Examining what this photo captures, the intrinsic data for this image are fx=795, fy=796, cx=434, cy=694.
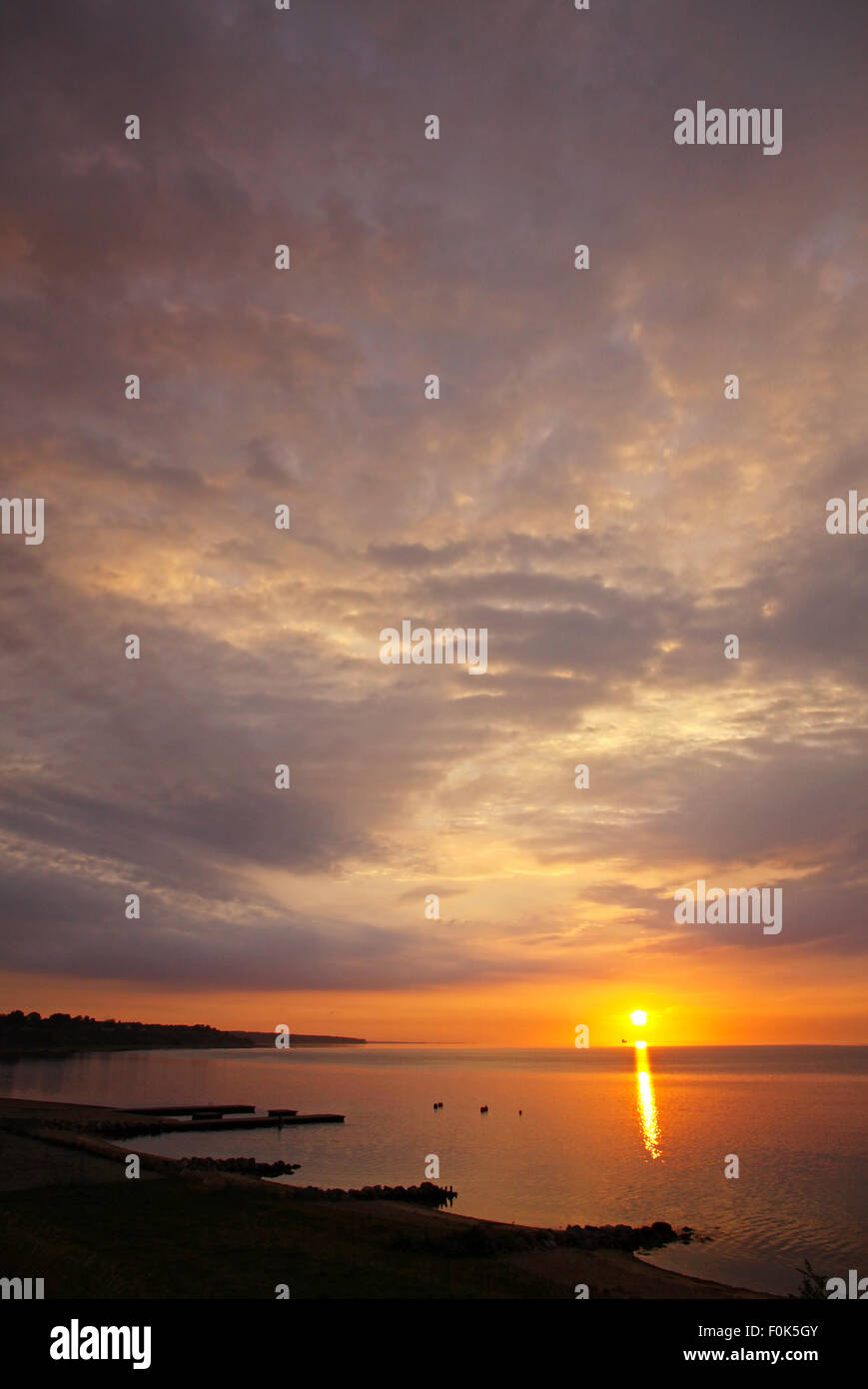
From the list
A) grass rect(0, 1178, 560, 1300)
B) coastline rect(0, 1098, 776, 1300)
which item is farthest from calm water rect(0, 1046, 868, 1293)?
grass rect(0, 1178, 560, 1300)

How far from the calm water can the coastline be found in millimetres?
7625

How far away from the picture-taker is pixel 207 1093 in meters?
132

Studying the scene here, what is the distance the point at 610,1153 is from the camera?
73312 millimetres

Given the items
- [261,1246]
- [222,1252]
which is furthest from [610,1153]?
[222,1252]

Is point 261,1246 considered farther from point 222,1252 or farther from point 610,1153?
point 610,1153

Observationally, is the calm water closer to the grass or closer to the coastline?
the coastline

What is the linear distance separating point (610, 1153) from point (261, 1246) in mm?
56558

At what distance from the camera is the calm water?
44.5m

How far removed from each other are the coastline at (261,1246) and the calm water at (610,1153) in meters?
7.62

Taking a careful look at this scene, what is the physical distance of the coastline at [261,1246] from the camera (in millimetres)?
22219

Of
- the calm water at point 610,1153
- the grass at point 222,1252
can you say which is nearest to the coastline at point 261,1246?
the grass at point 222,1252
